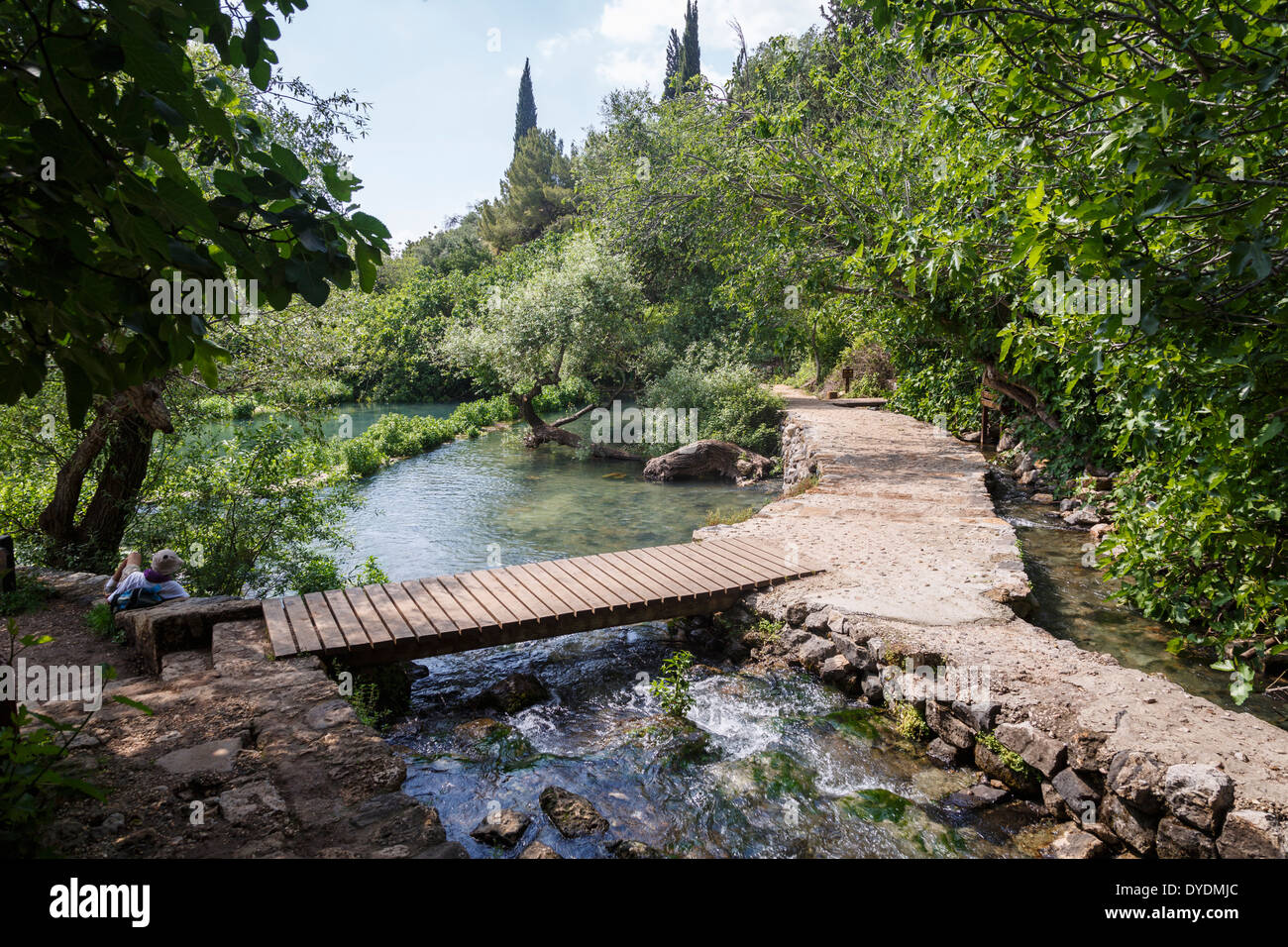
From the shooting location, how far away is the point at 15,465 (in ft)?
25.1

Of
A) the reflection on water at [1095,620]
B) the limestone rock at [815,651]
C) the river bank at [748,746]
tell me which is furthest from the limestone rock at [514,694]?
the reflection on water at [1095,620]

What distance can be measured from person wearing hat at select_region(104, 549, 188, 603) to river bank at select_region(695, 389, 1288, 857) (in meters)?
4.87

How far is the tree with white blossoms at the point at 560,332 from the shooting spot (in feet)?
61.2

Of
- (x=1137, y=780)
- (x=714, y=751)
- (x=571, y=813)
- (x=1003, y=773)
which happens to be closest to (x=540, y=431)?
(x=714, y=751)

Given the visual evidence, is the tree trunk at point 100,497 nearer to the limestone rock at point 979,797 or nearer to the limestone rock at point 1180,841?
the limestone rock at point 979,797

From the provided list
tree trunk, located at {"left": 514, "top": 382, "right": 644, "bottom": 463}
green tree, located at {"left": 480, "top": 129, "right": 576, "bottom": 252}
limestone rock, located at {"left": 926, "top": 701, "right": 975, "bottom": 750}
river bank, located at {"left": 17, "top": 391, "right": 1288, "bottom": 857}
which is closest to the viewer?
river bank, located at {"left": 17, "top": 391, "right": 1288, "bottom": 857}

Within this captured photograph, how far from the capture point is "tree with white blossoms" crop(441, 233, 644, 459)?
1864 centimetres

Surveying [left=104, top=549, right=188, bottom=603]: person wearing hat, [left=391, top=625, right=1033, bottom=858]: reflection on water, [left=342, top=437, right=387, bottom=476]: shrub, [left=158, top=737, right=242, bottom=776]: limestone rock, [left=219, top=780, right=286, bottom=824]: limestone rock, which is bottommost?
[left=391, top=625, right=1033, bottom=858]: reflection on water

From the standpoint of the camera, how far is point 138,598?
5.71m

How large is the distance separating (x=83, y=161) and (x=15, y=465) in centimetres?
764

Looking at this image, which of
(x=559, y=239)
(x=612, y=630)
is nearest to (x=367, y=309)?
(x=612, y=630)

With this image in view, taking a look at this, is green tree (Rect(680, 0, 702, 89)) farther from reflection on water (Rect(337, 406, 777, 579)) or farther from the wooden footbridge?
the wooden footbridge

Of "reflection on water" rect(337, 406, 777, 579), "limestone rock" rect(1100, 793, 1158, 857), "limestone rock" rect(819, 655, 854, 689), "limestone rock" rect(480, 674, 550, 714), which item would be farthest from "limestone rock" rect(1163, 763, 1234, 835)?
"reflection on water" rect(337, 406, 777, 579)
